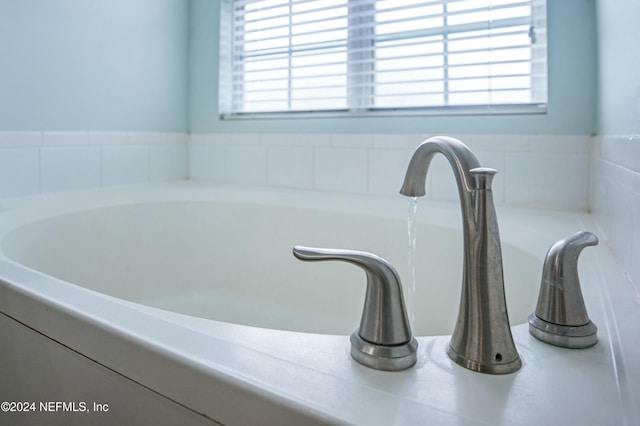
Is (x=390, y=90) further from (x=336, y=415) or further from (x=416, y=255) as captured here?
(x=336, y=415)

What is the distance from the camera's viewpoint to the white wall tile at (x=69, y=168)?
1552mm

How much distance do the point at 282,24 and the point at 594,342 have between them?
5.88ft

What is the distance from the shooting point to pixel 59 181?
160 cm

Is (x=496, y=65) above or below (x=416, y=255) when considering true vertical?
above

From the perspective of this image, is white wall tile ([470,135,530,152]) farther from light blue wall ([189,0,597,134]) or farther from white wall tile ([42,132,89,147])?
white wall tile ([42,132,89,147])

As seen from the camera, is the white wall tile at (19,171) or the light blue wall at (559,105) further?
the white wall tile at (19,171)

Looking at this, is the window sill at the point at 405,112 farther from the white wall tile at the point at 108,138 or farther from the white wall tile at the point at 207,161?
the white wall tile at the point at 108,138

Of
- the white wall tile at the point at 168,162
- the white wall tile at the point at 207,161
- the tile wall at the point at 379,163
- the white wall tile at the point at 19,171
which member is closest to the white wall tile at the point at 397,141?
the tile wall at the point at 379,163

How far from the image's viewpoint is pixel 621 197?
0.74m

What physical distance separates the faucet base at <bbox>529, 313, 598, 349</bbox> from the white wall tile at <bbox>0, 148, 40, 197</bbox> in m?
1.60

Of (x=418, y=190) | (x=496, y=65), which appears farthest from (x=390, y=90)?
(x=418, y=190)

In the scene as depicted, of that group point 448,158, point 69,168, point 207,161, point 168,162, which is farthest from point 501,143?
point 69,168

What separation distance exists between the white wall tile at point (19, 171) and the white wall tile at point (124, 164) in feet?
0.84

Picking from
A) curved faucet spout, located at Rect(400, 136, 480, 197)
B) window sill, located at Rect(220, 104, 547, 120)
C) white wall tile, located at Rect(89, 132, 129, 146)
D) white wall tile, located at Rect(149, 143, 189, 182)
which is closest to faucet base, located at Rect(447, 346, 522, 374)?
curved faucet spout, located at Rect(400, 136, 480, 197)
